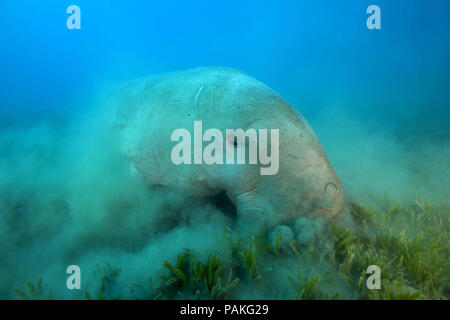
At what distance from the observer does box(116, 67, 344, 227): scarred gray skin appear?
2.58 metres

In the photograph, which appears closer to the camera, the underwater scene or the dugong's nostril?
the underwater scene

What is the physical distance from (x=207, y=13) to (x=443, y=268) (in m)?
104

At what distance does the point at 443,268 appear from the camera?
2283 millimetres

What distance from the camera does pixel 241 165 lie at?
2646 millimetres

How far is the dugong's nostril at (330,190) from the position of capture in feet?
8.53

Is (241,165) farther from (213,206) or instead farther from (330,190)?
(330,190)

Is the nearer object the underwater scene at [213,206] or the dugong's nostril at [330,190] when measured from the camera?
the underwater scene at [213,206]

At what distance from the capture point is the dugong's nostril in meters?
2.60

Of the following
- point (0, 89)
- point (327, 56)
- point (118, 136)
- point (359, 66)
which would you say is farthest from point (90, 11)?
point (118, 136)

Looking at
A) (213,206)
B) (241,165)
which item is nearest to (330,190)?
(241,165)

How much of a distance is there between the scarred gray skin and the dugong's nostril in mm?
12

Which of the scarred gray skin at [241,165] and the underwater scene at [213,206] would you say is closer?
the underwater scene at [213,206]

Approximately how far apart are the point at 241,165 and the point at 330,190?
1.09 m

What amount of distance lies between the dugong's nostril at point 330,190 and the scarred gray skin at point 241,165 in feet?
0.04
